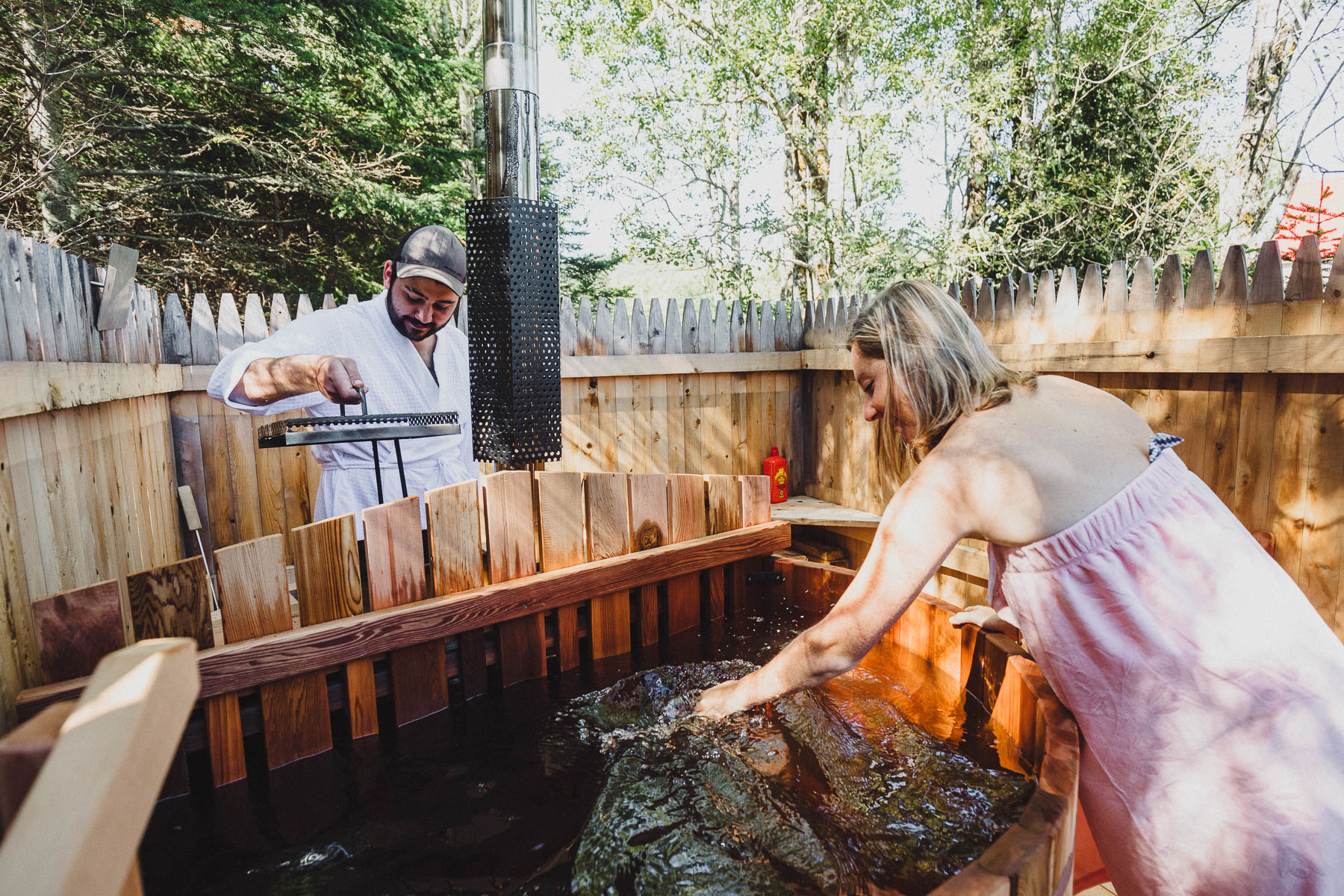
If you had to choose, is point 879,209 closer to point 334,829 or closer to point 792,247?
point 792,247

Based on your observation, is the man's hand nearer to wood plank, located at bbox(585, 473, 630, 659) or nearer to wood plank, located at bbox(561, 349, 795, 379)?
wood plank, located at bbox(585, 473, 630, 659)

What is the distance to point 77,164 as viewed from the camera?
8992 mm

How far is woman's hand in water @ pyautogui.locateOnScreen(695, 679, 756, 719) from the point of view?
1.63 meters

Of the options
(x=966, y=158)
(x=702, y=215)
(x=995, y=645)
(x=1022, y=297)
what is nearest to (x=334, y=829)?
(x=995, y=645)

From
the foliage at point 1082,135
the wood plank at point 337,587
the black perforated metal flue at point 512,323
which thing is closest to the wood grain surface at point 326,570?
the wood plank at point 337,587

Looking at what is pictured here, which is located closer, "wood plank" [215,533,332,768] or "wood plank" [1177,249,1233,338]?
"wood plank" [215,533,332,768]

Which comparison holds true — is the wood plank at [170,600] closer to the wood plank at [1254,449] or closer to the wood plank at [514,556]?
the wood plank at [514,556]

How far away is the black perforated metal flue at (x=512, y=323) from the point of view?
1983 millimetres

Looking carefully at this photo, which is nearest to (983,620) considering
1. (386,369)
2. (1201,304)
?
(1201,304)

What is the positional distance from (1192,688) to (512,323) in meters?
1.75

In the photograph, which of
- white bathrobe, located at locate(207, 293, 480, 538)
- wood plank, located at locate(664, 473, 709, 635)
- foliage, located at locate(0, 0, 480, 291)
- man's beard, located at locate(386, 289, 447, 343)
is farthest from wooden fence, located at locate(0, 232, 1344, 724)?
foliage, located at locate(0, 0, 480, 291)

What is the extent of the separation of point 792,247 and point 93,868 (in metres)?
11.1

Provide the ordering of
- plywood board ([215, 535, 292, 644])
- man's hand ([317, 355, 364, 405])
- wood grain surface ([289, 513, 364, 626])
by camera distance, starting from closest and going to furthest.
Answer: plywood board ([215, 535, 292, 644]), wood grain surface ([289, 513, 364, 626]), man's hand ([317, 355, 364, 405])

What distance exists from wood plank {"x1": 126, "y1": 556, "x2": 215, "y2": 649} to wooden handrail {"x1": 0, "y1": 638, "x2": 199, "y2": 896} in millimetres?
1166
